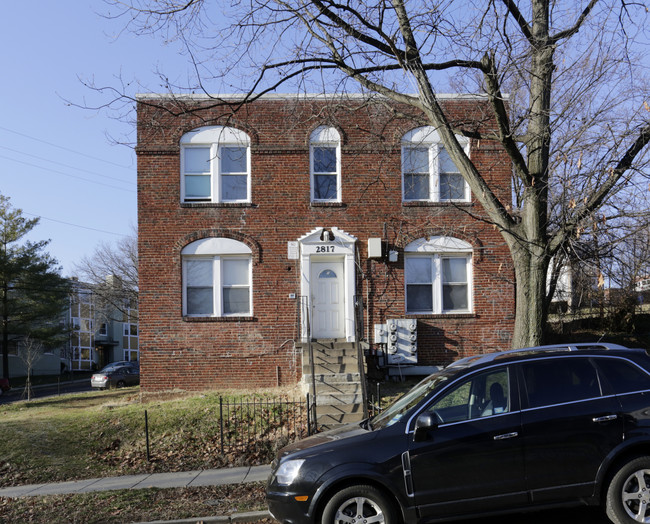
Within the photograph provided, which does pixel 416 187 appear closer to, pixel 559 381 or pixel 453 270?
pixel 453 270

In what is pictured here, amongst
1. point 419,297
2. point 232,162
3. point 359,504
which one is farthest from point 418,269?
point 359,504

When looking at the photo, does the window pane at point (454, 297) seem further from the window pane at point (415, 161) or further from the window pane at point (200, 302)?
the window pane at point (200, 302)

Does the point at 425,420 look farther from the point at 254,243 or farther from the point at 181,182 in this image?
the point at 181,182

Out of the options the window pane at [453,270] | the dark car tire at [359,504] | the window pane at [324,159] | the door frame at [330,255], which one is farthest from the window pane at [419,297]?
the dark car tire at [359,504]

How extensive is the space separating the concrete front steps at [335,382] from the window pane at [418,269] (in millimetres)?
2491

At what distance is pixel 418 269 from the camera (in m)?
16.5

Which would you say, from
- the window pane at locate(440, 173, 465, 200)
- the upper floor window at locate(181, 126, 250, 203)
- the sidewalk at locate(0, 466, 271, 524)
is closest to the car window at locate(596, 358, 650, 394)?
the sidewalk at locate(0, 466, 271, 524)

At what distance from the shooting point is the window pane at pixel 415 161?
16.5 m

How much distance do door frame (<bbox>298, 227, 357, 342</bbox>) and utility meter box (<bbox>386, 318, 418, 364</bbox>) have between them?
945 millimetres

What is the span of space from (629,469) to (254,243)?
11.3 metres

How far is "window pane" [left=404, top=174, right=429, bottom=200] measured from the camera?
1647cm

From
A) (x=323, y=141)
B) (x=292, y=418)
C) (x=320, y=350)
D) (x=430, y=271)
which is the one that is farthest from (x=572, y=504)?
(x=323, y=141)

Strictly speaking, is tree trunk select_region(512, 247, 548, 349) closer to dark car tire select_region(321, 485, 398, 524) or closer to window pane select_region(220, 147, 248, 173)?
dark car tire select_region(321, 485, 398, 524)

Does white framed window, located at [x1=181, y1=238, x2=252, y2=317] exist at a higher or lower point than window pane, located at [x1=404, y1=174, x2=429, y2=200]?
lower
